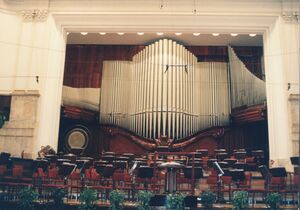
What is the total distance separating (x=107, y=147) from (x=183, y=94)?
3.23 m

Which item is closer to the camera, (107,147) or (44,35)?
(44,35)

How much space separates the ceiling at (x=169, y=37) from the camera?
14.1 meters

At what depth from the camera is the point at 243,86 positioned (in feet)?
43.0

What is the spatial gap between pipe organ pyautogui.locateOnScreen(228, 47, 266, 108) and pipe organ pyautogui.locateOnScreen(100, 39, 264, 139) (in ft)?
1.14

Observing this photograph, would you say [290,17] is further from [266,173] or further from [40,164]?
[40,164]

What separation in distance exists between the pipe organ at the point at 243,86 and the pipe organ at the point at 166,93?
0.35 metres

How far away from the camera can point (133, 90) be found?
13906mm

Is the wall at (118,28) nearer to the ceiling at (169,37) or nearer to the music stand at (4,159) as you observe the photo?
the ceiling at (169,37)

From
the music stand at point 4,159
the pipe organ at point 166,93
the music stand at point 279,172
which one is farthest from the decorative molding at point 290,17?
the music stand at point 4,159

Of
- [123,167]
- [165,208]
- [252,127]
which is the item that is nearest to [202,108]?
[252,127]

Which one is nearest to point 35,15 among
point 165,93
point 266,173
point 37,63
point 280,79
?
point 37,63

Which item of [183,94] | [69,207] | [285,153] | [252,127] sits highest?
[183,94]

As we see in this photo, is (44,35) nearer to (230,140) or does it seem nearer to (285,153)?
(230,140)

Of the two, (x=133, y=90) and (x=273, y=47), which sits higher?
(x=273, y=47)
